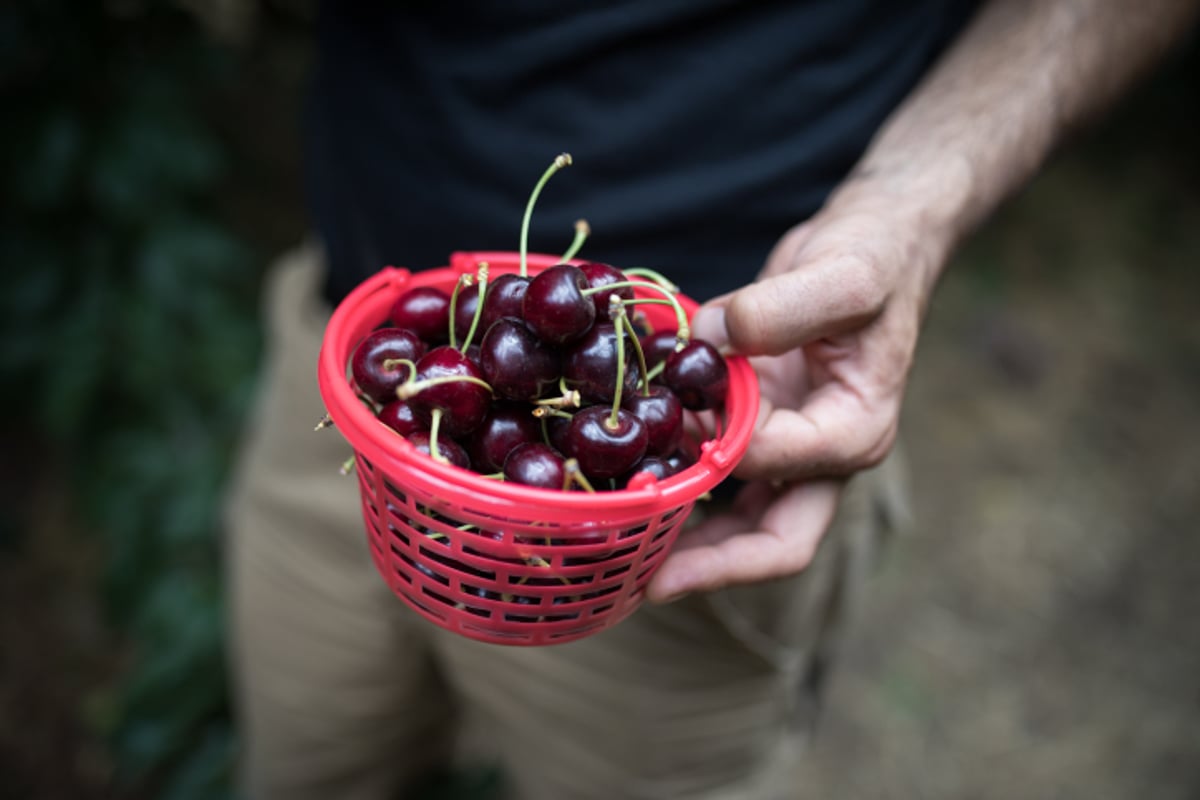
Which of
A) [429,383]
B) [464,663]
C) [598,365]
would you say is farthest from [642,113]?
[464,663]

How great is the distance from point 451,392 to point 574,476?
134 millimetres

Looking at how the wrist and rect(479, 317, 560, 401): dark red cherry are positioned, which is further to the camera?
the wrist

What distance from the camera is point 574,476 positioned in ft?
2.51

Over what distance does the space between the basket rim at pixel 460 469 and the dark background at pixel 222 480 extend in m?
0.49

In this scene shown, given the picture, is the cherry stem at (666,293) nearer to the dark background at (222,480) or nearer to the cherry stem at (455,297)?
the cherry stem at (455,297)

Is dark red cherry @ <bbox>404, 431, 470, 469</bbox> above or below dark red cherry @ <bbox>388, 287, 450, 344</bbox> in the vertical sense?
below

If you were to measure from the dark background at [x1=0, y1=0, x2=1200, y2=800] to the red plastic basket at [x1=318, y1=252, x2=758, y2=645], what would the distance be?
20.9 inches

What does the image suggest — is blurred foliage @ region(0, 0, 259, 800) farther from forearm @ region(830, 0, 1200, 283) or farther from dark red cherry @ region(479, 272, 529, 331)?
forearm @ region(830, 0, 1200, 283)

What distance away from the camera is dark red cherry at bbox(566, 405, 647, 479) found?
755 mm

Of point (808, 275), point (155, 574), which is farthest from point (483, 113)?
point (155, 574)

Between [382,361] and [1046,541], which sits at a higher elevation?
[382,361]

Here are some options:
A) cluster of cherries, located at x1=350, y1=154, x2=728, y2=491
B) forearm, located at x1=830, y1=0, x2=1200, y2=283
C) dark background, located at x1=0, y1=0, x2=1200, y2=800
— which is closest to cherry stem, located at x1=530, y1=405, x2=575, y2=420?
cluster of cherries, located at x1=350, y1=154, x2=728, y2=491

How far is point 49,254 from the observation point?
70.7 inches

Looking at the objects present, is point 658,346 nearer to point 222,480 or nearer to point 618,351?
point 618,351
